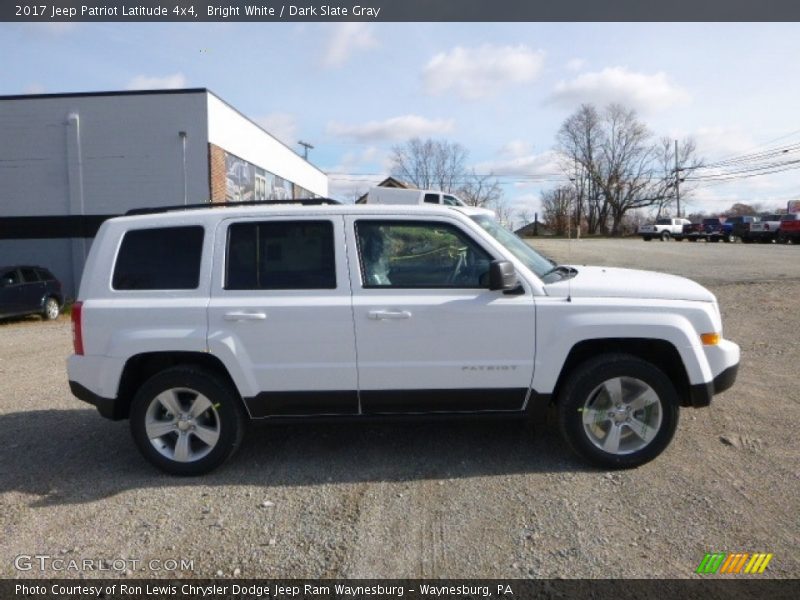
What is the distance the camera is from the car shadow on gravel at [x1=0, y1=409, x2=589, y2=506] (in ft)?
13.8

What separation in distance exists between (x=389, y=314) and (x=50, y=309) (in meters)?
14.9

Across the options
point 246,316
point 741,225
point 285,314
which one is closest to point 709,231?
point 741,225

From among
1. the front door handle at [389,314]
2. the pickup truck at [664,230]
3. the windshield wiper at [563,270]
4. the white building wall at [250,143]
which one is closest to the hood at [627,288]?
the windshield wiper at [563,270]

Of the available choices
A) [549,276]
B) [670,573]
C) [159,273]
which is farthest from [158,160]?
[670,573]

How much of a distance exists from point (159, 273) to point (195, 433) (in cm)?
118

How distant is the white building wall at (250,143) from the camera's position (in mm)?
18438

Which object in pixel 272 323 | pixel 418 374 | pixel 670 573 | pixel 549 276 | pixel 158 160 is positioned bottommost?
pixel 670 573

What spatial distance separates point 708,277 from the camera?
1584cm

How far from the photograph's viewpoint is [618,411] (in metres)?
4.20

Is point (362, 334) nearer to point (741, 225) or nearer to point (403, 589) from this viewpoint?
point (403, 589)

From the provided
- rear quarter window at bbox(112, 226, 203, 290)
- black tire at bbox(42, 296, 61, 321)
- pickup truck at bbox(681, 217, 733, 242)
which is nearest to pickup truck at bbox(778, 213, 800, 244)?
pickup truck at bbox(681, 217, 733, 242)

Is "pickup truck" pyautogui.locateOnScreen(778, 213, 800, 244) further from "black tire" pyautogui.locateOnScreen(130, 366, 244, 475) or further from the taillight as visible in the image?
the taillight

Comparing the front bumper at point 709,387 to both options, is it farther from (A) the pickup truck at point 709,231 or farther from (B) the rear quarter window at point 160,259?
(A) the pickup truck at point 709,231

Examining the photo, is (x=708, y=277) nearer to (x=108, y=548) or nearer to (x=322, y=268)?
A: (x=322, y=268)
